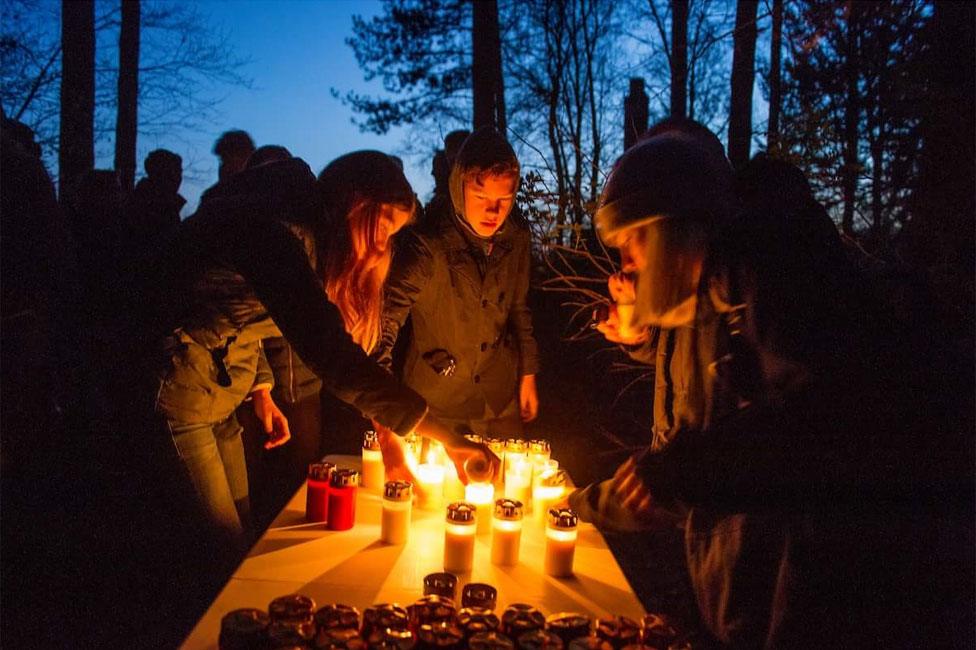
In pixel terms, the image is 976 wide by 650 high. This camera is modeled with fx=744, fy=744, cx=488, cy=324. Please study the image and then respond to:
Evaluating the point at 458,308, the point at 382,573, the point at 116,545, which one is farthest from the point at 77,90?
the point at 382,573

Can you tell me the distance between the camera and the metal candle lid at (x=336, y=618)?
1408 millimetres

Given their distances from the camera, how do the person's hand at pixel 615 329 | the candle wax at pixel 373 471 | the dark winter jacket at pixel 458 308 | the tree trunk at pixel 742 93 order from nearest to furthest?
1. the person's hand at pixel 615 329
2. the candle wax at pixel 373 471
3. the dark winter jacket at pixel 458 308
4. the tree trunk at pixel 742 93

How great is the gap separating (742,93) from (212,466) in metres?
4.02

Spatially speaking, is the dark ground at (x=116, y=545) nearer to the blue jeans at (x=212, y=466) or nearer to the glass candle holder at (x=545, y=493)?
the blue jeans at (x=212, y=466)

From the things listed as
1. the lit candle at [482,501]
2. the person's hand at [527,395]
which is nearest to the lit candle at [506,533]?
the lit candle at [482,501]

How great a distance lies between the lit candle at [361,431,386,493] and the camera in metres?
2.60

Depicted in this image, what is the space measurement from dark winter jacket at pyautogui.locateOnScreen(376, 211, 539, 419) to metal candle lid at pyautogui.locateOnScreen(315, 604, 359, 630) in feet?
6.31

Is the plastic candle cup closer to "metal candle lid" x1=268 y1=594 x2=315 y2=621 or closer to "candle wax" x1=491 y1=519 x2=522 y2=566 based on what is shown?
"candle wax" x1=491 y1=519 x2=522 y2=566

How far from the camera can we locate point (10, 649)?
324cm

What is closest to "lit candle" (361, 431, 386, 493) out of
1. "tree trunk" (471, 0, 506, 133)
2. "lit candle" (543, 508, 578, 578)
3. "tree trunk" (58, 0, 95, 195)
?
"lit candle" (543, 508, 578, 578)

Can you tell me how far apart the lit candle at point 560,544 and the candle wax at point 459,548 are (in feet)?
0.67

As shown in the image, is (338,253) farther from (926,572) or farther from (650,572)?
(650,572)

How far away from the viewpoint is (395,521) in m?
2.09

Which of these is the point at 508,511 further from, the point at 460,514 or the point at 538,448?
the point at 538,448
